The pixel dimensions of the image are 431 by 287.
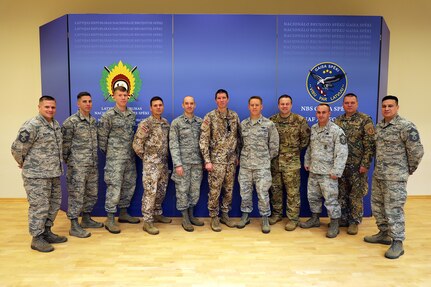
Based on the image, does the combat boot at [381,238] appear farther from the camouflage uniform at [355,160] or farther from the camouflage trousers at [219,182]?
the camouflage trousers at [219,182]

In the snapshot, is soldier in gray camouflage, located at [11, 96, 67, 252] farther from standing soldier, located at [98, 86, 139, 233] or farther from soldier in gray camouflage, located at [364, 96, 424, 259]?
soldier in gray camouflage, located at [364, 96, 424, 259]

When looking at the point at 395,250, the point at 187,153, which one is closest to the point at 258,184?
the point at 187,153

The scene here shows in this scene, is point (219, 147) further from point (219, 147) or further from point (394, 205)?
point (394, 205)

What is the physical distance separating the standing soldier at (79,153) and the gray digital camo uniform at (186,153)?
94 centimetres

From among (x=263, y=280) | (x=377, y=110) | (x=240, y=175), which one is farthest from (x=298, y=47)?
(x=263, y=280)

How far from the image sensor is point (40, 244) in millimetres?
3502

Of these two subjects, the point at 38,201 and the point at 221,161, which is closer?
the point at 38,201

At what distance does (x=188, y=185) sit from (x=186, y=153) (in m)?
0.40

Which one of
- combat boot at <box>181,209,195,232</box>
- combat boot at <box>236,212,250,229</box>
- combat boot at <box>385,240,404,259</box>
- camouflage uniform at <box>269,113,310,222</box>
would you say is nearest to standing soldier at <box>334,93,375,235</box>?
camouflage uniform at <box>269,113,310,222</box>

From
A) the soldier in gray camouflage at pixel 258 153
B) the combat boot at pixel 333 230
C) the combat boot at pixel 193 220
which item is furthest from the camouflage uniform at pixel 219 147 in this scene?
the combat boot at pixel 333 230

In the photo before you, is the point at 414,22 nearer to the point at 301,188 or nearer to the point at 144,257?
the point at 301,188

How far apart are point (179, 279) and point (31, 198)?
173 cm

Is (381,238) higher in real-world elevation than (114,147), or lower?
lower

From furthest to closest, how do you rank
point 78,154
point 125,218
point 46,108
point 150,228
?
point 125,218
point 150,228
point 78,154
point 46,108
